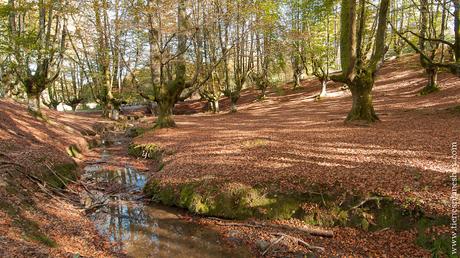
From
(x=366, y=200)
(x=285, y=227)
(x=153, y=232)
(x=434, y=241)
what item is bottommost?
(x=153, y=232)

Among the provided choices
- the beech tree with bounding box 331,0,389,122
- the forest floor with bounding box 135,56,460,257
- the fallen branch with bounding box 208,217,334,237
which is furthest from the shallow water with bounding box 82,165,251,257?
the beech tree with bounding box 331,0,389,122

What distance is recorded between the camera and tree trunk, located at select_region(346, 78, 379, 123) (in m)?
14.1

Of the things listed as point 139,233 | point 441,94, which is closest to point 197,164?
point 139,233

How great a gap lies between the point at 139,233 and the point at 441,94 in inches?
785

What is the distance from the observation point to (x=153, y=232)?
7.48m

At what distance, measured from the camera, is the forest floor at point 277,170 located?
238 inches

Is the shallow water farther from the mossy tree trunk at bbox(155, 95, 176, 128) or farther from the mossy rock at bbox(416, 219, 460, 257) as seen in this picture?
the mossy tree trunk at bbox(155, 95, 176, 128)

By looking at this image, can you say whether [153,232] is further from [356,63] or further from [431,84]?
[431,84]

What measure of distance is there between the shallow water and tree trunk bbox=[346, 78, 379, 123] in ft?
33.0

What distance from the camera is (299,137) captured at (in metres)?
12.5

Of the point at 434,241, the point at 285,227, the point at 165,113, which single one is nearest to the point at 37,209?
the point at 285,227

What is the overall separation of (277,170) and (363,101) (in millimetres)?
7792

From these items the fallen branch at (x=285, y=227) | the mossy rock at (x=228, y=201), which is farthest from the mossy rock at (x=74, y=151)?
the fallen branch at (x=285, y=227)

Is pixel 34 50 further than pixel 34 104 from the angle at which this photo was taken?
No
